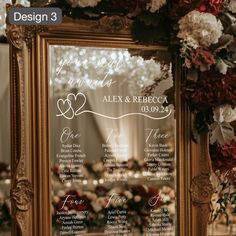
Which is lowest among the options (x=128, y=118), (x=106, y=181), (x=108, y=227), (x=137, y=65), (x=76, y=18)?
(x=108, y=227)

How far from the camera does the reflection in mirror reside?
1126 mm

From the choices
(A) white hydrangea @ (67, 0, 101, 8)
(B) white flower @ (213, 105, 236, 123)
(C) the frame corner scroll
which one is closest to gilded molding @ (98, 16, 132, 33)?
(A) white hydrangea @ (67, 0, 101, 8)

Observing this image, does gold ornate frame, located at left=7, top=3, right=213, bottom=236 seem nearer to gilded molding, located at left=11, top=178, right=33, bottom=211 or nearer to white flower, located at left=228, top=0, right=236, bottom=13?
gilded molding, located at left=11, top=178, right=33, bottom=211

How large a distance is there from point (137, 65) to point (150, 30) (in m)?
0.10

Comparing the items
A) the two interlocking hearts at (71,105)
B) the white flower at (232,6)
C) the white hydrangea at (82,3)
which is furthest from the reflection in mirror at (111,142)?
the white flower at (232,6)

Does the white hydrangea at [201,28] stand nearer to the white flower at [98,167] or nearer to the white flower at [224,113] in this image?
the white flower at [224,113]

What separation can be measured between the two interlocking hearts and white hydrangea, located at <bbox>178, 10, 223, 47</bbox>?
322mm

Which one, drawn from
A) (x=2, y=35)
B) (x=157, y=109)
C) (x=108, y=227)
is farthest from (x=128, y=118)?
(x=2, y=35)

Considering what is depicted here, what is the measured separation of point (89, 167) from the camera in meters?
1.14

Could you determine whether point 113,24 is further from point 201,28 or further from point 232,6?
point 232,6

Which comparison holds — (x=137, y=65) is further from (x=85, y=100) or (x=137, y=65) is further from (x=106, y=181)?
(x=106, y=181)

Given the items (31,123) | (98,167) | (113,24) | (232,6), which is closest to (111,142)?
(98,167)

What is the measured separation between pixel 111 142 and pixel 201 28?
39cm

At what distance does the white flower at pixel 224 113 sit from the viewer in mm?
1184
